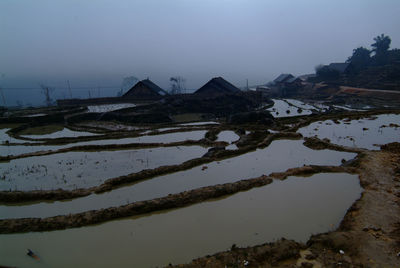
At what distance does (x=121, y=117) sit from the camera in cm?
2205

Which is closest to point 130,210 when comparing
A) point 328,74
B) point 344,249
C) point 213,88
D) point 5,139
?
point 344,249

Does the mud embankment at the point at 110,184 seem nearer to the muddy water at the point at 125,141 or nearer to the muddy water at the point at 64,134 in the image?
the muddy water at the point at 125,141

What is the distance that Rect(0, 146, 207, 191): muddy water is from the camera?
874cm

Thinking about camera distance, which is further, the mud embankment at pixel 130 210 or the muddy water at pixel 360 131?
the muddy water at pixel 360 131

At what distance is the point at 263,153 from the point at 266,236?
6.77 m

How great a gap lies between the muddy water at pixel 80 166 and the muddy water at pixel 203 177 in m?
1.23

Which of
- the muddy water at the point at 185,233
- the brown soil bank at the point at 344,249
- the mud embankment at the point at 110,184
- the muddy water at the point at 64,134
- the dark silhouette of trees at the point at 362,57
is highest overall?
the dark silhouette of trees at the point at 362,57

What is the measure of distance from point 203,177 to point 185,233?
11.4ft

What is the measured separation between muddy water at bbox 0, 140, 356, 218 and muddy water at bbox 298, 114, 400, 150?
2774 mm

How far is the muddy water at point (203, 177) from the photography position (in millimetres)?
7086

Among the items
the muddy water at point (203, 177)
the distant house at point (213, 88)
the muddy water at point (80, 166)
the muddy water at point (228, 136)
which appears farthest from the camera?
the distant house at point (213, 88)

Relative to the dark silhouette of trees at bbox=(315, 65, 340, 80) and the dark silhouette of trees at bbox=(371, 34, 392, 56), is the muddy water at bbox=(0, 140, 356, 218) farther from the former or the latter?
the dark silhouette of trees at bbox=(371, 34, 392, 56)

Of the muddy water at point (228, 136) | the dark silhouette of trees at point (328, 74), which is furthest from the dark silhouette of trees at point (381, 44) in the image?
the muddy water at point (228, 136)

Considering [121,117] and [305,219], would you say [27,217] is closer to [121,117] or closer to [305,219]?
[305,219]
